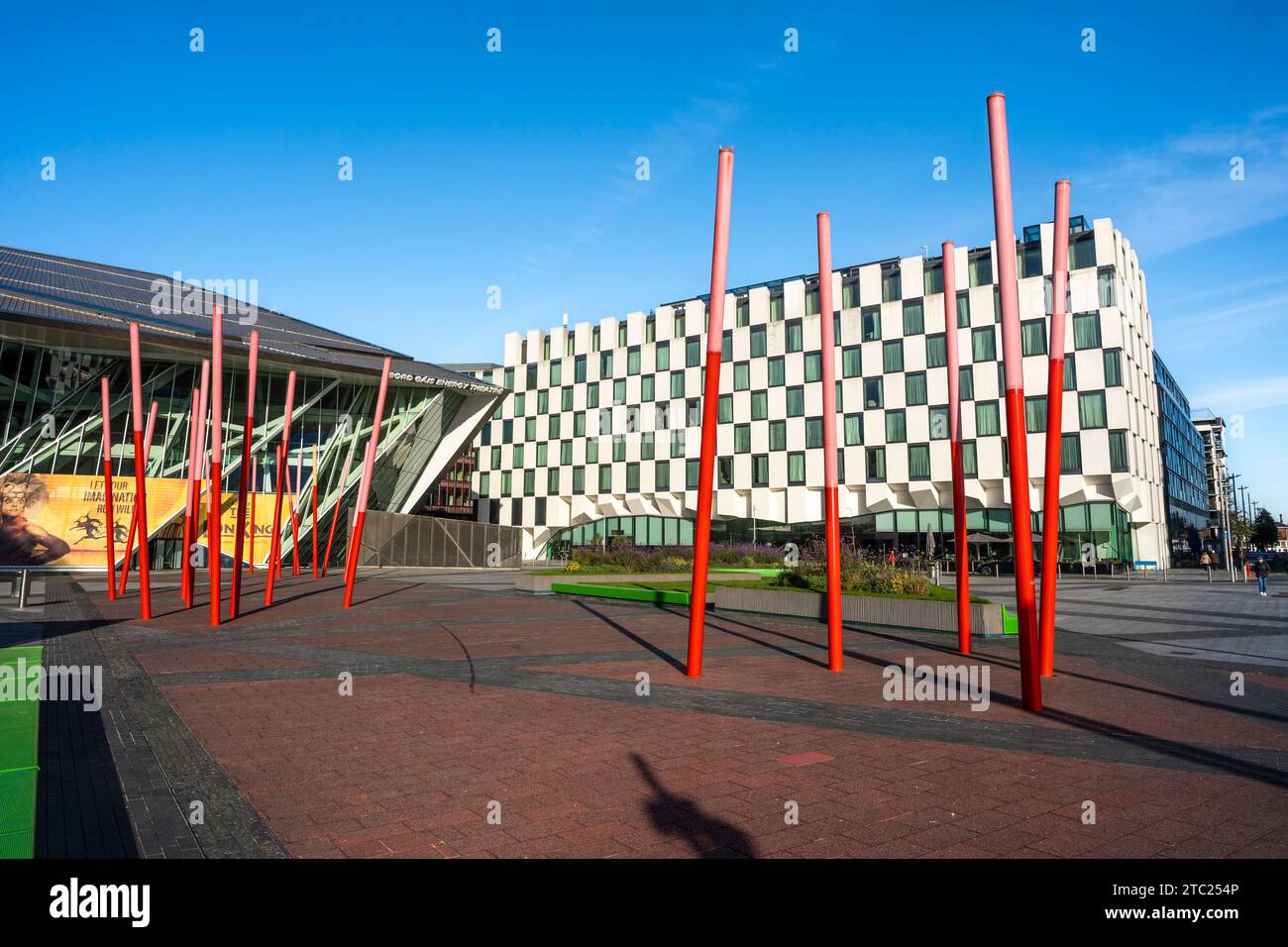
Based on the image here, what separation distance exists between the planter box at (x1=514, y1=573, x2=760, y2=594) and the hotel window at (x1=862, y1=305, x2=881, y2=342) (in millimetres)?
30590

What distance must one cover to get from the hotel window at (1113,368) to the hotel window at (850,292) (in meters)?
15.8

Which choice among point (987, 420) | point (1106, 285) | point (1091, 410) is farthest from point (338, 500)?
point (1106, 285)

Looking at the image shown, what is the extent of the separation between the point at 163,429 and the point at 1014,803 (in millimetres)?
43574

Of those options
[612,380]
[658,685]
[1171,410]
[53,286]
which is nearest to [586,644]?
[658,685]

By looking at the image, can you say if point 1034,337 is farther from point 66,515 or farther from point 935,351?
point 66,515

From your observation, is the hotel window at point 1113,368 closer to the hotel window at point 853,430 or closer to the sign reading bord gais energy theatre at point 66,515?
the hotel window at point 853,430

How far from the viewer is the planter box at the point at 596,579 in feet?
89.6

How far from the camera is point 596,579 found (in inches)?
1093

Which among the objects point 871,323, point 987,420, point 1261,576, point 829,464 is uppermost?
point 871,323

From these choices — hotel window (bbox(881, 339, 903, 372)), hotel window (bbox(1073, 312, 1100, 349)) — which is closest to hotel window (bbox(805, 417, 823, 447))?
hotel window (bbox(881, 339, 903, 372))

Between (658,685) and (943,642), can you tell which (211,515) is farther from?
(943,642)

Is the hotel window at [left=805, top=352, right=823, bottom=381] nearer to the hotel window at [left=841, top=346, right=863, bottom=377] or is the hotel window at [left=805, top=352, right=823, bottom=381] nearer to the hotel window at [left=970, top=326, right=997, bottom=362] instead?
the hotel window at [left=841, top=346, right=863, bottom=377]

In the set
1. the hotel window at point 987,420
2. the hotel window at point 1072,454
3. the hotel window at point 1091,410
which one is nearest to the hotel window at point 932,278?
the hotel window at point 987,420

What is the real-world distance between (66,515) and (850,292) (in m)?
47.1
